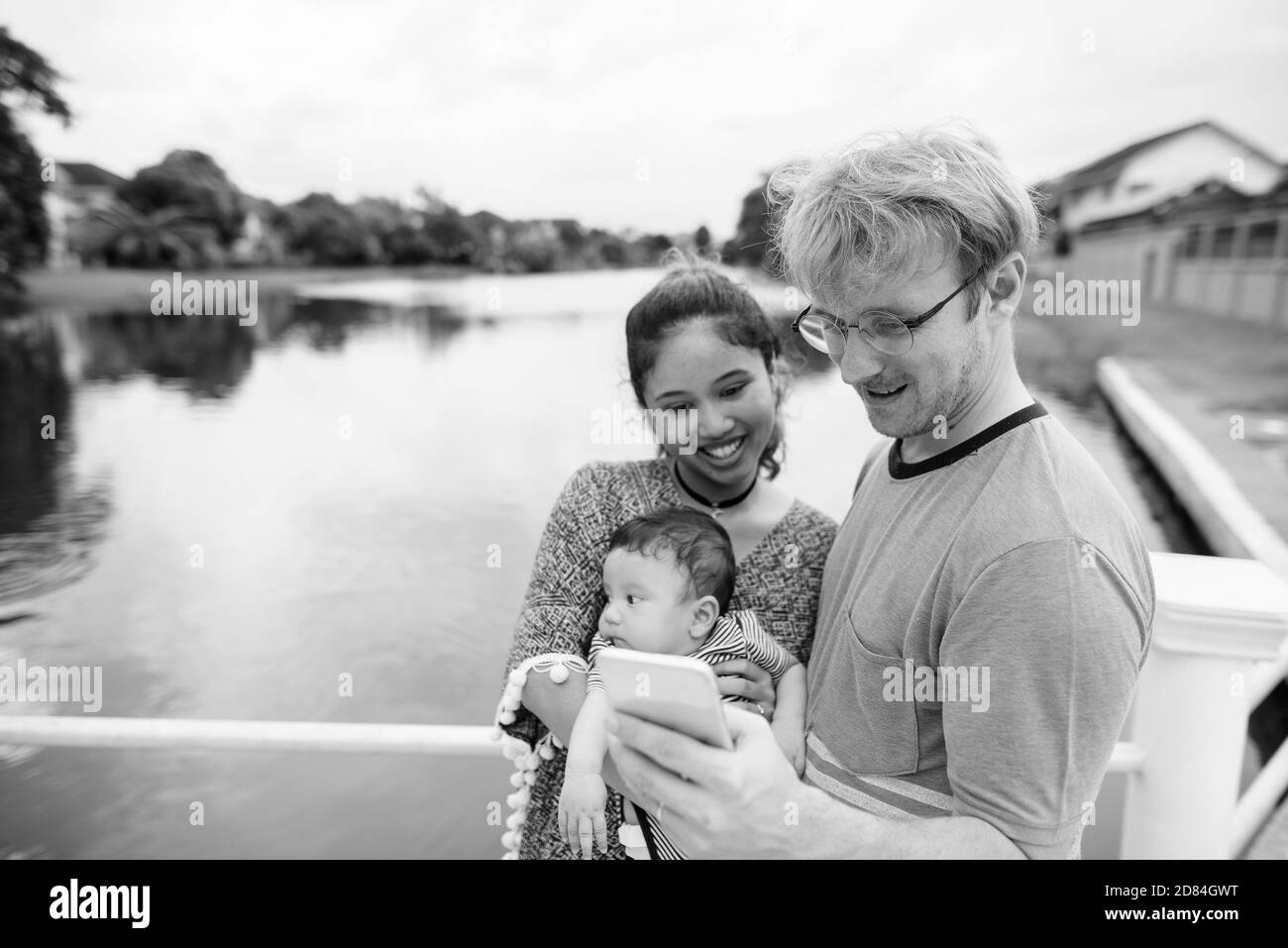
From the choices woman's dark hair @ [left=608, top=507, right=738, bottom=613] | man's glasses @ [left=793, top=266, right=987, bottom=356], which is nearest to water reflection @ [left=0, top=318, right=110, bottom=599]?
woman's dark hair @ [left=608, top=507, right=738, bottom=613]

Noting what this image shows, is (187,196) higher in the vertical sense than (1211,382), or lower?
higher

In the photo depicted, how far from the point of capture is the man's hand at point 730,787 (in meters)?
0.96

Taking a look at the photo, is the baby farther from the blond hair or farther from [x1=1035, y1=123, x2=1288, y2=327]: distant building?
[x1=1035, y1=123, x2=1288, y2=327]: distant building

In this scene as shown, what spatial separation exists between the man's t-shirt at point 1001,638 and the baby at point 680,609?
0.21 m

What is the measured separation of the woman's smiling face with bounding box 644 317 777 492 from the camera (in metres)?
1.42

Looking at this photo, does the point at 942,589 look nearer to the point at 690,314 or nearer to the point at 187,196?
the point at 690,314

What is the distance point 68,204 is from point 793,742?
24.5 metres

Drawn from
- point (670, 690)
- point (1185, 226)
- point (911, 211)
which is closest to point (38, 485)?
point (670, 690)

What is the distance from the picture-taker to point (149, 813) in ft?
36.3

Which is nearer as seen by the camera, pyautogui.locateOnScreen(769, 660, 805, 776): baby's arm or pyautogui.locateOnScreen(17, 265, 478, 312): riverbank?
pyautogui.locateOnScreen(769, 660, 805, 776): baby's arm

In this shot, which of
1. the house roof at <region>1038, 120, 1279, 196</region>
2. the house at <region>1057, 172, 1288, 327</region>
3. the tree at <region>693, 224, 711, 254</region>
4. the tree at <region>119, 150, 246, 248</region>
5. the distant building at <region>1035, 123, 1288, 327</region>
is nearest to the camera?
the tree at <region>693, 224, 711, 254</region>

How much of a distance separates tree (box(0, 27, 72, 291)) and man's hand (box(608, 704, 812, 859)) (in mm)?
20708

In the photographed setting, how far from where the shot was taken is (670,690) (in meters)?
0.93
